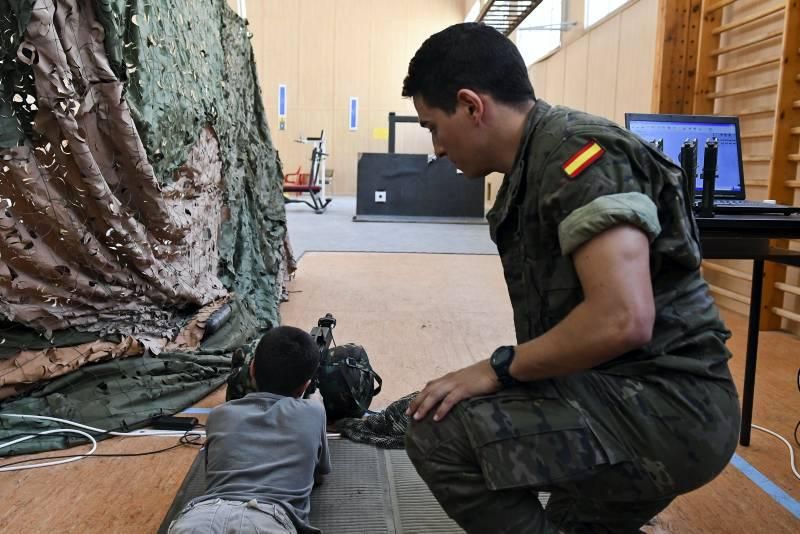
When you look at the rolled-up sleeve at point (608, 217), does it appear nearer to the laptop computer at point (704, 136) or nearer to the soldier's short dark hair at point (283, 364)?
the soldier's short dark hair at point (283, 364)

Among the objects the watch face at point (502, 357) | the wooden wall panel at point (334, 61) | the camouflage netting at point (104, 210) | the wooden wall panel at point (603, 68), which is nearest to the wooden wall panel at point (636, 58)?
the wooden wall panel at point (603, 68)

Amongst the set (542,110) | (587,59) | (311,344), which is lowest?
(311,344)

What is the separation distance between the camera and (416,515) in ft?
5.41

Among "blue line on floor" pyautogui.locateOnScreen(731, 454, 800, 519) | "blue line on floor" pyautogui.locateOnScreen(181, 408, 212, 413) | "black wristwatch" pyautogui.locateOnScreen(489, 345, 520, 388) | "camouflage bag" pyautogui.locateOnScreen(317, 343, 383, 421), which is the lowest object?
"blue line on floor" pyautogui.locateOnScreen(181, 408, 212, 413)

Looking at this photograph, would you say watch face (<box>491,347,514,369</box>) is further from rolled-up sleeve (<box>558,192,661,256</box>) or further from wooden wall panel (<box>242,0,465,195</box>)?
wooden wall panel (<box>242,0,465,195</box>)

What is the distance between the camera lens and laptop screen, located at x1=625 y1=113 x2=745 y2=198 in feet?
7.88

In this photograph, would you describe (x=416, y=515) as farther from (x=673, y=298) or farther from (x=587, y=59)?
(x=587, y=59)

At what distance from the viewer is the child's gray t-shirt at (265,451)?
4.49 ft

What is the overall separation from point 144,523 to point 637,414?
1219mm

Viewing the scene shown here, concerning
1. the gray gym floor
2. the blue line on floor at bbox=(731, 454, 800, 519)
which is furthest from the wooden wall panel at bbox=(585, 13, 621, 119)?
the blue line on floor at bbox=(731, 454, 800, 519)

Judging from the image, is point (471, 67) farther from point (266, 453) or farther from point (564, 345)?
point (266, 453)

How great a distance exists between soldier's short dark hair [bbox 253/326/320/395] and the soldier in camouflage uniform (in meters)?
0.51

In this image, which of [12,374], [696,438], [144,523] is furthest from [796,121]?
[12,374]

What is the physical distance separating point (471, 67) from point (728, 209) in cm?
134
